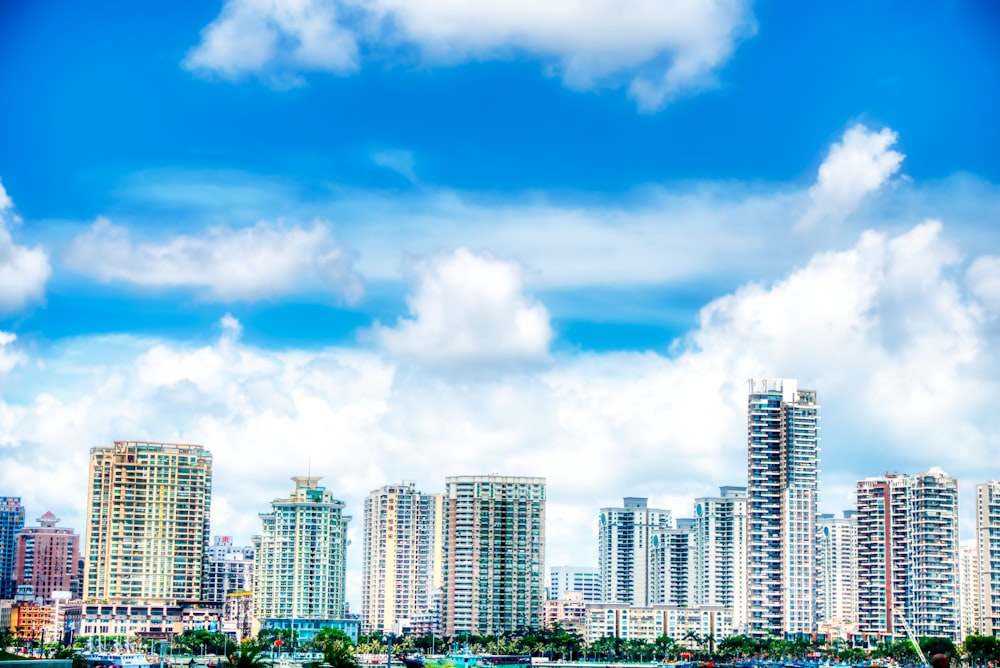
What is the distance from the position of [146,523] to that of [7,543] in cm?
2669

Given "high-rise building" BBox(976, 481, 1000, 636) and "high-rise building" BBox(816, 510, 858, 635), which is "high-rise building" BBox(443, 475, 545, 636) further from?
"high-rise building" BBox(976, 481, 1000, 636)

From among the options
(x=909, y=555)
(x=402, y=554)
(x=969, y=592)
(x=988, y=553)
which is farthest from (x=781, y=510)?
(x=402, y=554)

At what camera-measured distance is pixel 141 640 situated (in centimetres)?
8738

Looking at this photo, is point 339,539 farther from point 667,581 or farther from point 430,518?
point 667,581

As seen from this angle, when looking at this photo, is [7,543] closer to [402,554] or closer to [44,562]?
[44,562]

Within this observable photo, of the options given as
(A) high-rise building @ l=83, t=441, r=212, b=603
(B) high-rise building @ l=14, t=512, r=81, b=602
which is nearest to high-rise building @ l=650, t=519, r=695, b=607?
(A) high-rise building @ l=83, t=441, r=212, b=603

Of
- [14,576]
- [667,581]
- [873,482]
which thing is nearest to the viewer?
[873,482]

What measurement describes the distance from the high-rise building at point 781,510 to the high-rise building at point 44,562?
5828 centimetres

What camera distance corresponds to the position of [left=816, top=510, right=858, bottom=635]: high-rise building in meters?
101

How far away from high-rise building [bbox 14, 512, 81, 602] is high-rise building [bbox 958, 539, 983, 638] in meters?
66.7

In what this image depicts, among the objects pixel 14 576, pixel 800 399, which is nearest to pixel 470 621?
pixel 800 399

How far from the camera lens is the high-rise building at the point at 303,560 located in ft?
304

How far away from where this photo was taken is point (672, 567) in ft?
334

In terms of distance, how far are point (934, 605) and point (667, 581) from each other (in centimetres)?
2706
